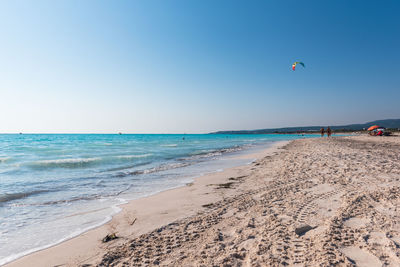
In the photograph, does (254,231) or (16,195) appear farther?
(16,195)

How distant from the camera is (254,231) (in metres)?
3.33

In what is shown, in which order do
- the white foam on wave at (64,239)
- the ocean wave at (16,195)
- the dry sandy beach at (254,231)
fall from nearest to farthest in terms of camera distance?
the dry sandy beach at (254,231) < the white foam on wave at (64,239) < the ocean wave at (16,195)

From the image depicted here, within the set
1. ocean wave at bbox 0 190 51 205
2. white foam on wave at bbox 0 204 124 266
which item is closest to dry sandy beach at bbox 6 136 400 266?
white foam on wave at bbox 0 204 124 266

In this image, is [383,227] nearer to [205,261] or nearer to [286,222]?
[286,222]

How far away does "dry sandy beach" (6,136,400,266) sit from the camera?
102 inches

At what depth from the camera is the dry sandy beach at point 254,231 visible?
8.52 feet

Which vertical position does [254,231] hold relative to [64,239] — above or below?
above

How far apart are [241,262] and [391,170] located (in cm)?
805

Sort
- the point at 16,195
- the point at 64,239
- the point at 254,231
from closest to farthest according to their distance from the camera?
the point at 254,231 < the point at 64,239 < the point at 16,195

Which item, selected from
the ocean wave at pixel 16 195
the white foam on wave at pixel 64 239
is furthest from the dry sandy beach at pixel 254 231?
the ocean wave at pixel 16 195

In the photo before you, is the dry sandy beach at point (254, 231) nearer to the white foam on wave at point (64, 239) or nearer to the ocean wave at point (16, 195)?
the white foam on wave at point (64, 239)

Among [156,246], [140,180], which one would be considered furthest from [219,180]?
[156,246]

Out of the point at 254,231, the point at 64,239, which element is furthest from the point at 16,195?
the point at 254,231

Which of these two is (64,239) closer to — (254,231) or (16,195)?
(254,231)
